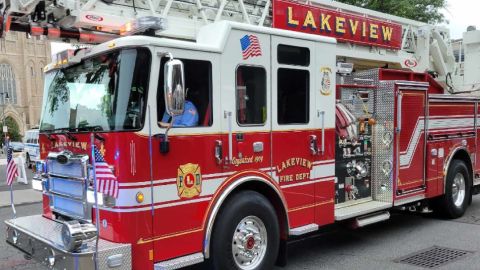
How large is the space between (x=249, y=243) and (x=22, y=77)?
3196 inches

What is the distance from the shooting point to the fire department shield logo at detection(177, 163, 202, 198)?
415cm

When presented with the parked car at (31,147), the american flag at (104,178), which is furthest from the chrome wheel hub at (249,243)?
the parked car at (31,147)

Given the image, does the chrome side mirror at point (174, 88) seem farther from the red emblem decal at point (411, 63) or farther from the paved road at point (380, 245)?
the red emblem decal at point (411, 63)

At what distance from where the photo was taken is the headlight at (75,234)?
11.8 ft

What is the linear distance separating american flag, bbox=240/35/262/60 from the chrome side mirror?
3.66 feet

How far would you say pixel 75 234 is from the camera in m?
3.61

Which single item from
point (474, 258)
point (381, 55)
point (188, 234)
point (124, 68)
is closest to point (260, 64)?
point (124, 68)

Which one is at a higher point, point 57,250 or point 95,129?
point 95,129

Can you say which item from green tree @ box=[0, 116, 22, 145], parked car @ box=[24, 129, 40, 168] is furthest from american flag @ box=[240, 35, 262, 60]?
green tree @ box=[0, 116, 22, 145]

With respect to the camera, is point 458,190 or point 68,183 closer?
point 68,183

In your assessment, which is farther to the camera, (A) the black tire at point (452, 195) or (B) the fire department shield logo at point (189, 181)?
(A) the black tire at point (452, 195)

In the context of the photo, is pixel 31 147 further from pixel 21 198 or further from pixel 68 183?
pixel 68 183

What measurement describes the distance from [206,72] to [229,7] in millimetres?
2223

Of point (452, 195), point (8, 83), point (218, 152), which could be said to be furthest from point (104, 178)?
point (8, 83)
